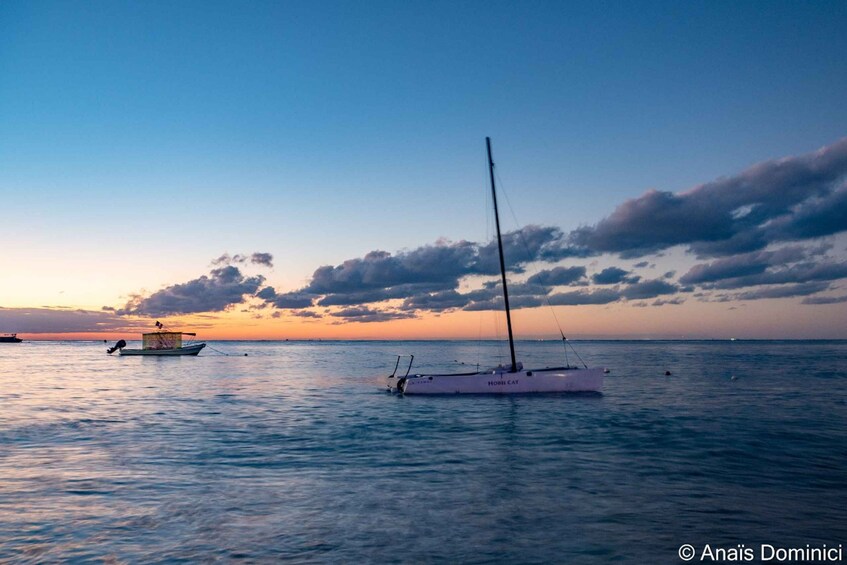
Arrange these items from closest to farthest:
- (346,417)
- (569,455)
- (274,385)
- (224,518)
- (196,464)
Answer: (224,518)
(196,464)
(569,455)
(346,417)
(274,385)

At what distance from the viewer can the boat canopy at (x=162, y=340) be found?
12369 cm

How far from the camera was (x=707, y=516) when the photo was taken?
1475 centimetres

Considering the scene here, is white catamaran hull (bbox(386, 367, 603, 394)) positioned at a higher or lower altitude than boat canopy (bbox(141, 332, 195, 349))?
lower

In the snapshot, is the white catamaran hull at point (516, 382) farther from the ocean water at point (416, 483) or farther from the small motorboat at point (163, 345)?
the small motorboat at point (163, 345)

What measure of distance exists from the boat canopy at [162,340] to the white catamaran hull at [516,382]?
9433 cm

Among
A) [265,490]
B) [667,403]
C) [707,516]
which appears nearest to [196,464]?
[265,490]

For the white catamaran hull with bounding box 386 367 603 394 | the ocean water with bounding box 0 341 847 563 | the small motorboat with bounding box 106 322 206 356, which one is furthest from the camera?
the small motorboat with bounding box 106 322 206 356

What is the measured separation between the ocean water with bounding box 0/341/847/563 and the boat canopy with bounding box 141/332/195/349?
87454 mm

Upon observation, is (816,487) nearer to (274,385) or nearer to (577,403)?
(577,403)

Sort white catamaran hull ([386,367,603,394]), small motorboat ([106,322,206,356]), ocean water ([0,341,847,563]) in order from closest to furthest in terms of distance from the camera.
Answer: ocean water ([0,341,847,563]), white catamaran hull ([386,367,603,394]), small motorboat ([106,322,206,356])

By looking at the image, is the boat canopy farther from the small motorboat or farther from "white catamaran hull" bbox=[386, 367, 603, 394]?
"white catamaran hull" bbox=[386, 367, 603, 394]

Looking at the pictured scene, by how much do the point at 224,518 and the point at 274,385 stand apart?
171 ft

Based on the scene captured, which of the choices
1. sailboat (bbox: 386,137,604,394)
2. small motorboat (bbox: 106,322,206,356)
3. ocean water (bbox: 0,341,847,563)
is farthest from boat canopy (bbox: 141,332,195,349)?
sailboat (bbox: 386,137,604,394)

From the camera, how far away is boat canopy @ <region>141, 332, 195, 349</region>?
406 feet
